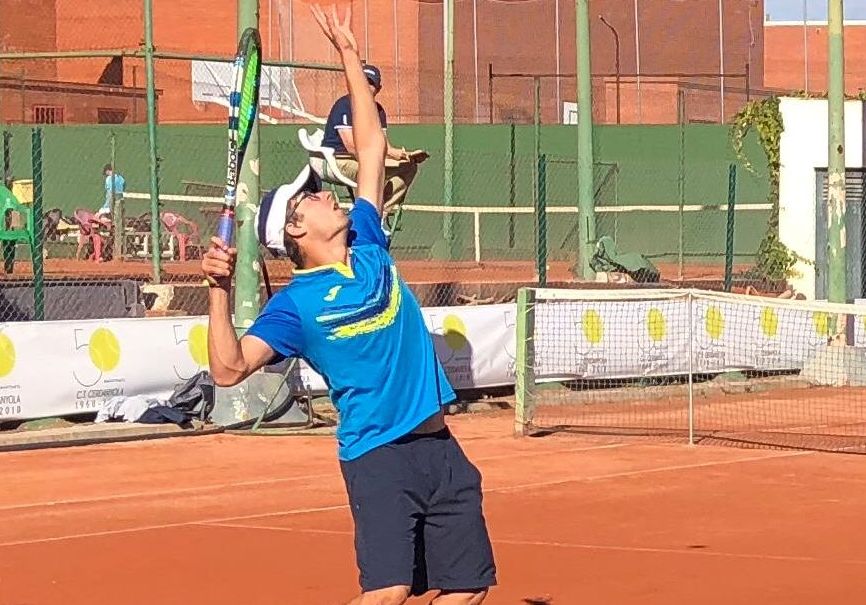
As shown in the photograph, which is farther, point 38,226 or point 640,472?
point 38,226

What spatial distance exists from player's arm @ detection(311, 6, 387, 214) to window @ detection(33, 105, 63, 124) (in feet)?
103

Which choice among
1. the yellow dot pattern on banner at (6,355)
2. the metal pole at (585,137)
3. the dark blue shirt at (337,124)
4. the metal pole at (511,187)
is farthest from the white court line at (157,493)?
the metal pole at (511,187)

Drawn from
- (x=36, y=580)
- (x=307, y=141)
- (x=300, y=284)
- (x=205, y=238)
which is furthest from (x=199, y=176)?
(x=300, y=284)

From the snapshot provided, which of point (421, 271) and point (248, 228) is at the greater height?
point (248, 228)

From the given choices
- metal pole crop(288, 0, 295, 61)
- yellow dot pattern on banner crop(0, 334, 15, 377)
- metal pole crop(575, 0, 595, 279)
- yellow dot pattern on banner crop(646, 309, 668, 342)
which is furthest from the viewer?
metal pole crop(288, 0, 295, 61)

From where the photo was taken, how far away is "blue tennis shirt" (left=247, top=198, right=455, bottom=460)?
5117mm

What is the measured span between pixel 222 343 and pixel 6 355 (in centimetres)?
899

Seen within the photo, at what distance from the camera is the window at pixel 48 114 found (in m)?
36.1

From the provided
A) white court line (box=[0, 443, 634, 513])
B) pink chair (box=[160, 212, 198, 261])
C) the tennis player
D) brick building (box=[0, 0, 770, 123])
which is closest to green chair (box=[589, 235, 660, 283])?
pink chair (box=[160, 212, 198, 261])

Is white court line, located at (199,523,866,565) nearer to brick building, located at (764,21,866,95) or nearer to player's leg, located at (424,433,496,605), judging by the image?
player's leg, located at (424,433,496,605)

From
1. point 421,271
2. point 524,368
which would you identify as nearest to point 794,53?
point 421,271

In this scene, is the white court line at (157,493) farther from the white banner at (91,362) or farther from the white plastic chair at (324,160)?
the white banner at (91,362)

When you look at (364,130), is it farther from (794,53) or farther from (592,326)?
(794,53)

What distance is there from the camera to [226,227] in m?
5.05
